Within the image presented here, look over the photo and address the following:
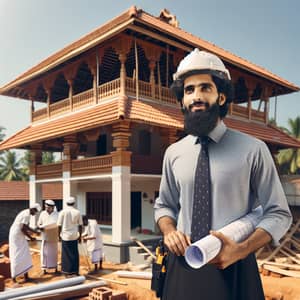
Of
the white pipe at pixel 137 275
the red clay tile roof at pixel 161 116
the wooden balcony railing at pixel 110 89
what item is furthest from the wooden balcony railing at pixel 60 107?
the white pipe at pixel 137 275

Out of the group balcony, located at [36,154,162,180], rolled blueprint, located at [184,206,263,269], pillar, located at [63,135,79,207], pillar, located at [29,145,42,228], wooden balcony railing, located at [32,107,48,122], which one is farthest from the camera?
pillar, located at [29,145,42,228]

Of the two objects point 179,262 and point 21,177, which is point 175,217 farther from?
point 21,177

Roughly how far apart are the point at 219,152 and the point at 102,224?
585 inches

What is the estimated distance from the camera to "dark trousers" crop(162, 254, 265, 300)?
1.92m

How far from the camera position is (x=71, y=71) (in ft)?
45.2

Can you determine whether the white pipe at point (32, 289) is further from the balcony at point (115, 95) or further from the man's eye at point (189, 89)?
the man's eye at point (189, 89)

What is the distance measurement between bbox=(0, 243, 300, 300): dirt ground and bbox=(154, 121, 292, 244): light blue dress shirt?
576 cm

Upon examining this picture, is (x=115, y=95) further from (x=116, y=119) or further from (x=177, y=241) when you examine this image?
(x=177, y=241)

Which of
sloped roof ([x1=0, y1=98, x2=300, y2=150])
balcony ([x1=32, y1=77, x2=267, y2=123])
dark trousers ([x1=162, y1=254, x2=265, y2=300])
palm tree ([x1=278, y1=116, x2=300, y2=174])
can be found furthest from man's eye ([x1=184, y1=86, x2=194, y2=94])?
palm tree ([x1=278, y1=116, x2=300, y2=174])

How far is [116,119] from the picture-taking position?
10.2 meters

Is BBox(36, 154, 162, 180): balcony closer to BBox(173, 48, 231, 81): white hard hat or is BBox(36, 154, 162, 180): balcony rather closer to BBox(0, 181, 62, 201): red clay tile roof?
BBox(0, 181, 62, 201): red clay tile roof

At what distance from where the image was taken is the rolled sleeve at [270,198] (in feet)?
6.10

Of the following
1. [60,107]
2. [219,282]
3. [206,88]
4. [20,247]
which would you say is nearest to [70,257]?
[20,247]

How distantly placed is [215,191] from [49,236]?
30.0 feet
